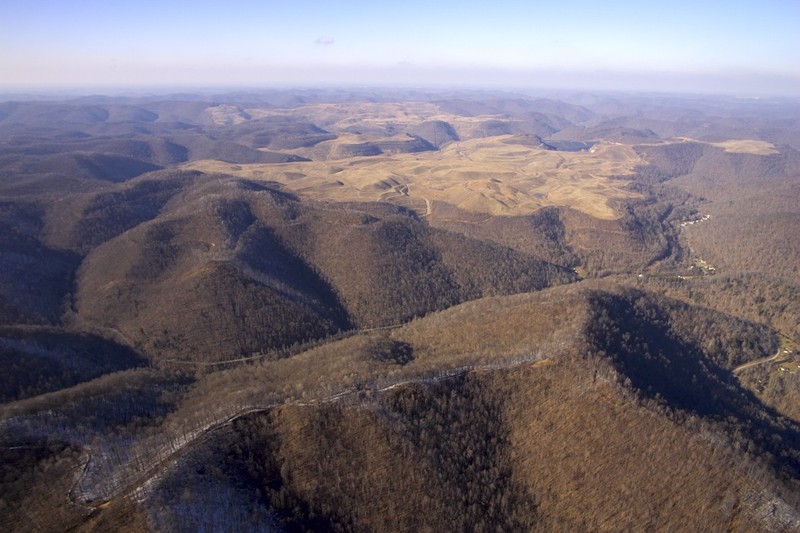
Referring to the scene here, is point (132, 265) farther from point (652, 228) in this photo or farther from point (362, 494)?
point (652, 228)

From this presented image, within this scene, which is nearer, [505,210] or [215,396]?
[215,396]

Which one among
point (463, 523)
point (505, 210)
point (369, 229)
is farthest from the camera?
point (505, 210)

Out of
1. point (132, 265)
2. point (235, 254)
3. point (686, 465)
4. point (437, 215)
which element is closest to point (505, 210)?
point (437, 215)

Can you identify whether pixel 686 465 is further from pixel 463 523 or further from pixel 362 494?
pixel 362 494

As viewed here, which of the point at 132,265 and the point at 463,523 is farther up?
the point at 132,265

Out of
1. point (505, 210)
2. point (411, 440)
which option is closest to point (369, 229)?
point (505, 210)

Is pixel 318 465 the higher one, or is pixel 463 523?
pixel 318 465

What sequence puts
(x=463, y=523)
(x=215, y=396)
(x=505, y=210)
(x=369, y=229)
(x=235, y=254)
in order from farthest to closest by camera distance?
1. (x=505, y=210)
2. (x=369, y=229)
3. (x=235, y=254)
4. (x=215, y=396)
5. (x=463, y=523)

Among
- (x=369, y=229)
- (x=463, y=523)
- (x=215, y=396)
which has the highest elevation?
(x=369, y=229)

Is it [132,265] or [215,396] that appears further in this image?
[132,265]
